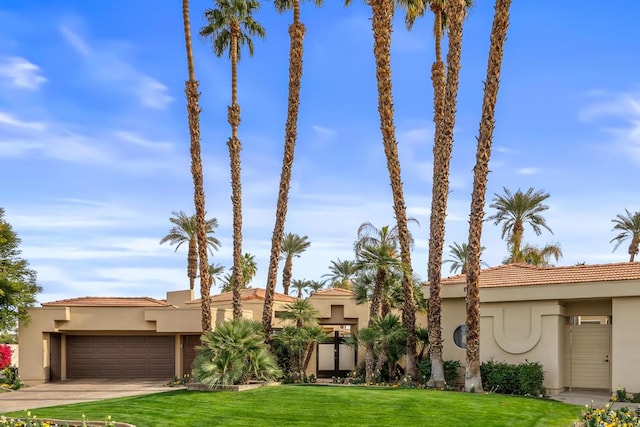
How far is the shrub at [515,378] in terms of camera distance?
77.5ft

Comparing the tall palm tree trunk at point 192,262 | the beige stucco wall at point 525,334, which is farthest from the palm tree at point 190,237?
the beige stucco wall at point 525,334

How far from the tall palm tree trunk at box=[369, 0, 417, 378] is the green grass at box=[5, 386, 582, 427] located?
5.03 metres

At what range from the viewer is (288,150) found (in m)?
33.4

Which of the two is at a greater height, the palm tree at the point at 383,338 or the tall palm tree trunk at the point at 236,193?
the tall palm tree trunk at the point at 236,193

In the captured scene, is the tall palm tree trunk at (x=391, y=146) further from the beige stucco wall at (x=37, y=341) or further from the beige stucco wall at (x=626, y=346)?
the beige stucco wall at (x=37, y=341)

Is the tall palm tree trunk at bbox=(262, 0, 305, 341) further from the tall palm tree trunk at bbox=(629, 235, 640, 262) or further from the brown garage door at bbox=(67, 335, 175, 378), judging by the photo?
the tall palm tree trunk at bbox=(629, 235, 640, 262)

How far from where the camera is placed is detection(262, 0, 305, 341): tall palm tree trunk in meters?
32.0

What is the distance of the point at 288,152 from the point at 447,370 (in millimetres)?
12783

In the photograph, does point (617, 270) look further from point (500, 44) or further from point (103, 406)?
point (103, 406)

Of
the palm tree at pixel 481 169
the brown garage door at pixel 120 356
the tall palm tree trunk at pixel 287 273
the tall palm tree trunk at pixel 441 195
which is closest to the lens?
the palm tree at pixel 481 169

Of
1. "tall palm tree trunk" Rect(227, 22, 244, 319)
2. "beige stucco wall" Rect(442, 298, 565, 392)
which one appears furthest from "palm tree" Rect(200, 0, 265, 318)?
"beige stucco wall" Rect(442, 298, 565, 392)

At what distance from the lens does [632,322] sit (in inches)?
899

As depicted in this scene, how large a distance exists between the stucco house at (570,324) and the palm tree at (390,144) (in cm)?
284

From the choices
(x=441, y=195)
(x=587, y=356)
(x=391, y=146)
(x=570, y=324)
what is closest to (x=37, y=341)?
(x=391, y=146)
